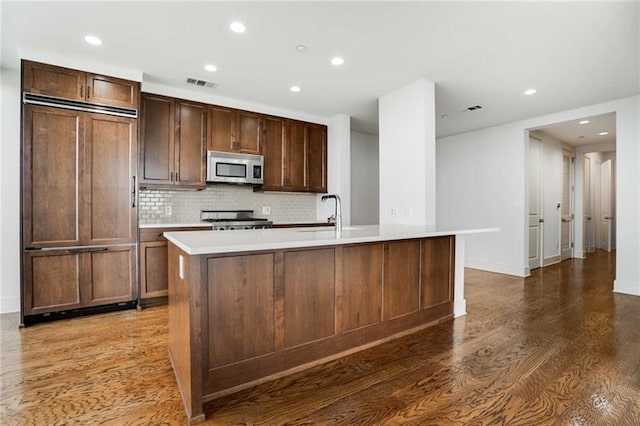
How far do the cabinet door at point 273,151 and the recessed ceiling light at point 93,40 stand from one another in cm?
214

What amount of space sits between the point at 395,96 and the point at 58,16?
3324mm

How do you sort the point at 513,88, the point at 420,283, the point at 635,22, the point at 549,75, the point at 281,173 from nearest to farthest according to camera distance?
the point at 635,22 < the point at 420,283 < the point at 549,75 < the point at 513,88 < the point at 281,173

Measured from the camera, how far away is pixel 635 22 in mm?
2438

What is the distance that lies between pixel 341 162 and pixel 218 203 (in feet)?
6.51

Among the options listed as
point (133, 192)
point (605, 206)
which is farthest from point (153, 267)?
point (605, 206)

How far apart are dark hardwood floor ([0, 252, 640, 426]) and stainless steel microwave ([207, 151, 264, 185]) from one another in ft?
6.17

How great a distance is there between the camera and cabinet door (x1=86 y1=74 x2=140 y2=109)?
126 inches

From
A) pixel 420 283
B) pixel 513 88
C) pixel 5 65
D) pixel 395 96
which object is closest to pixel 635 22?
pixel 513 88

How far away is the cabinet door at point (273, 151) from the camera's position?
15.1 feet

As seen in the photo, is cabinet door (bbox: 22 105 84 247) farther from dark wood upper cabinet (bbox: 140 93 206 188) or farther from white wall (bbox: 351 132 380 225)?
white wall (bbox: 351 132 380 225)

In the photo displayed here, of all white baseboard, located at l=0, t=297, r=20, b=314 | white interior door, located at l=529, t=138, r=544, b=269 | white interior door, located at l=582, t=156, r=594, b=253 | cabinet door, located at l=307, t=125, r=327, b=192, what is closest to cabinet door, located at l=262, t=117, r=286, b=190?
cabinet door, located at l=307, t=125, r=327, b=192

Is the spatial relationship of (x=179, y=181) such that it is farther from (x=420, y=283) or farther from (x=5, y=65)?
(x=420, y=283)

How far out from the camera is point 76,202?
3.13m

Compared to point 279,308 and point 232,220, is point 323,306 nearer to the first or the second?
point 279,308
